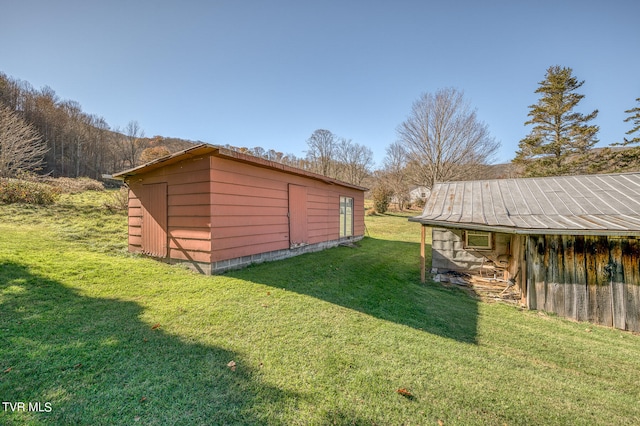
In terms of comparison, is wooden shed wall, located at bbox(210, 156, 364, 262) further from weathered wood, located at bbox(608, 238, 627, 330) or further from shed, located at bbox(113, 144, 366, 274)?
weathered wood, located at bbox(608, 238, 627, 330)

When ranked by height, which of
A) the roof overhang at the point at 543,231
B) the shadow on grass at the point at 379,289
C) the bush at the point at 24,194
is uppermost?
the bush at the point at 24,194

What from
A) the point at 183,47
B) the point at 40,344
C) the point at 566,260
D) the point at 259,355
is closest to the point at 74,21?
the point at 183,47

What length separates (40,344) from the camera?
2.43 metres

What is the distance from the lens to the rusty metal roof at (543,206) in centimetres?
454

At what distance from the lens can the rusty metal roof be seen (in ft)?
14.9

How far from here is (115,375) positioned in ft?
6.91

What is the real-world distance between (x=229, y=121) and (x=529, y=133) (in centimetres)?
2242

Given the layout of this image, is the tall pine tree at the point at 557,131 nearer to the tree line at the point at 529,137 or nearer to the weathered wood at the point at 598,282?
the tree line at the point at 529,137

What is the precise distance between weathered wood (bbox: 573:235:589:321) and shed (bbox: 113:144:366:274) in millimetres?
6335

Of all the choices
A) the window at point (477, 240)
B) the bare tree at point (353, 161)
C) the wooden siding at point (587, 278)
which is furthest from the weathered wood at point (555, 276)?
the bare tree at point (353, 161)

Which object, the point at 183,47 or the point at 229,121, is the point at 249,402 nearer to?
the point at 183,47

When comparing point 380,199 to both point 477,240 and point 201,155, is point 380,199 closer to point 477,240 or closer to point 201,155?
point 477,240

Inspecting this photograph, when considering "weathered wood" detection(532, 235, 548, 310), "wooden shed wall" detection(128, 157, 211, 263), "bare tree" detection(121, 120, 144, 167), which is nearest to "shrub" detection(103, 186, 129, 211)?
"wooden shed wall" detection(128, 157, 211, 263)

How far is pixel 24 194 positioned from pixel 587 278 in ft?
62.6
